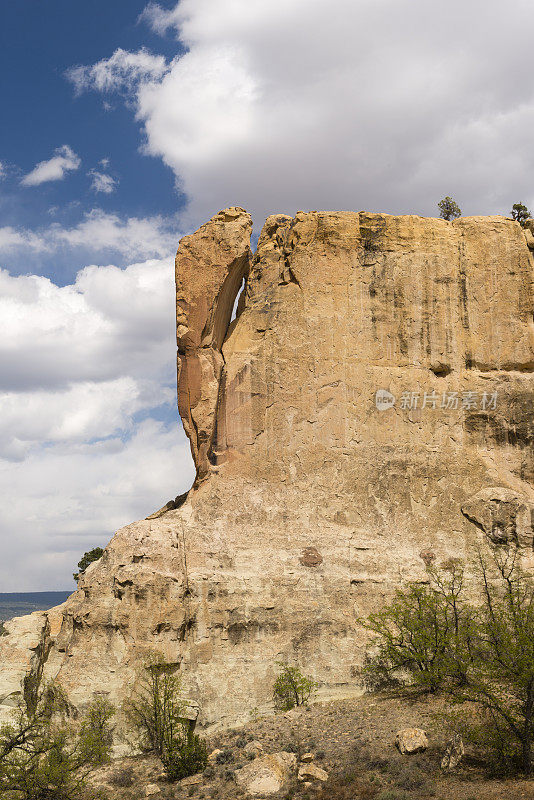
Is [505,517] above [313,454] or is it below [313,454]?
below

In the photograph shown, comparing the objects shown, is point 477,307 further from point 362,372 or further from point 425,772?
point 425,772

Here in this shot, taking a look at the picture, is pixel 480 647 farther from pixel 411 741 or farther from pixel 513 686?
pixel 411 741

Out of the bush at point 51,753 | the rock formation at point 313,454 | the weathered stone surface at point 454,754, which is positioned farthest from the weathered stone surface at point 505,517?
the bush at point 51,753

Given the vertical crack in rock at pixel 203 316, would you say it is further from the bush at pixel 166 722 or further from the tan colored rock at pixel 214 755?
the tan colored rock at pixel 214 755

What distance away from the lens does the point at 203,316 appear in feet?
104

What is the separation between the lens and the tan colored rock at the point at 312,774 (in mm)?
20766

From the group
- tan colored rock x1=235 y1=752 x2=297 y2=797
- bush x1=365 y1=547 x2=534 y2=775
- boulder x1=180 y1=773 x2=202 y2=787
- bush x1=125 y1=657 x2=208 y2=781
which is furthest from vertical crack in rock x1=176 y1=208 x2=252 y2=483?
tan colored rock x1=235 y1=752 x2=297 y2=797

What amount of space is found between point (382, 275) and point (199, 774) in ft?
69.3

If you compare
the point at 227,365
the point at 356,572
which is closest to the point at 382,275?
the point at 227,365

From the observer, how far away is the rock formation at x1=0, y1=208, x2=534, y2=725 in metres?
26.7

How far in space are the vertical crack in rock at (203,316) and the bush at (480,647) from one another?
33.2ft

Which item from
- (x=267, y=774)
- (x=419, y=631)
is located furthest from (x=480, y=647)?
(x=267, y=774)

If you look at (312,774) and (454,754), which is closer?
(454,754)

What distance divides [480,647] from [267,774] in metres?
7.98
